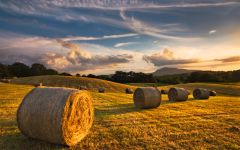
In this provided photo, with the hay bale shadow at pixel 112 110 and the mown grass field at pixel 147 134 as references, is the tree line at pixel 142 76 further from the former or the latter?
the mown grass field at pixel 147 134

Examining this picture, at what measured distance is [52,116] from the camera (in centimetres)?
778

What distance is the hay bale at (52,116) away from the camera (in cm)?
774

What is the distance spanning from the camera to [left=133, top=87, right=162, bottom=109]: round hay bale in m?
17.1

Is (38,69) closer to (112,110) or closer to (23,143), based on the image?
(112,110)

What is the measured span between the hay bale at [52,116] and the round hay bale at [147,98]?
876cm

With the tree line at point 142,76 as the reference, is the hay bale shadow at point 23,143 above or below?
below

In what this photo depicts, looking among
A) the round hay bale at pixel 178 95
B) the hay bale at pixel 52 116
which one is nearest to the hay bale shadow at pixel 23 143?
the hay bale at pixel 52 116

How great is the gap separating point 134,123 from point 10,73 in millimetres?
80913

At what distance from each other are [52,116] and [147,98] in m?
10.2

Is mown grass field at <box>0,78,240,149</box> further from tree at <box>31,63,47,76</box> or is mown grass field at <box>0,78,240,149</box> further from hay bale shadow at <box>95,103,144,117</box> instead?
tree at <box>31,63,47,76</box>

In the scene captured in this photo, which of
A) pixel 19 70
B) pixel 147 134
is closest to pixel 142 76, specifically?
pixel 19 70

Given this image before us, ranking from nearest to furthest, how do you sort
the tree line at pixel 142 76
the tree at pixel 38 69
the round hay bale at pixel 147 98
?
the round hay bale at pixel 147 98
the tree line at pixel 142 76
the tree at pixel 38 69

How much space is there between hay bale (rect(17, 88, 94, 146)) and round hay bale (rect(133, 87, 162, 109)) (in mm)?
8763

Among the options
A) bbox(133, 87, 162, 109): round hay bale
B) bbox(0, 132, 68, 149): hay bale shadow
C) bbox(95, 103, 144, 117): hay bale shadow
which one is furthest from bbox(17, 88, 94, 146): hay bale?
bbox(133, 87, 162, 109): round hay bale
